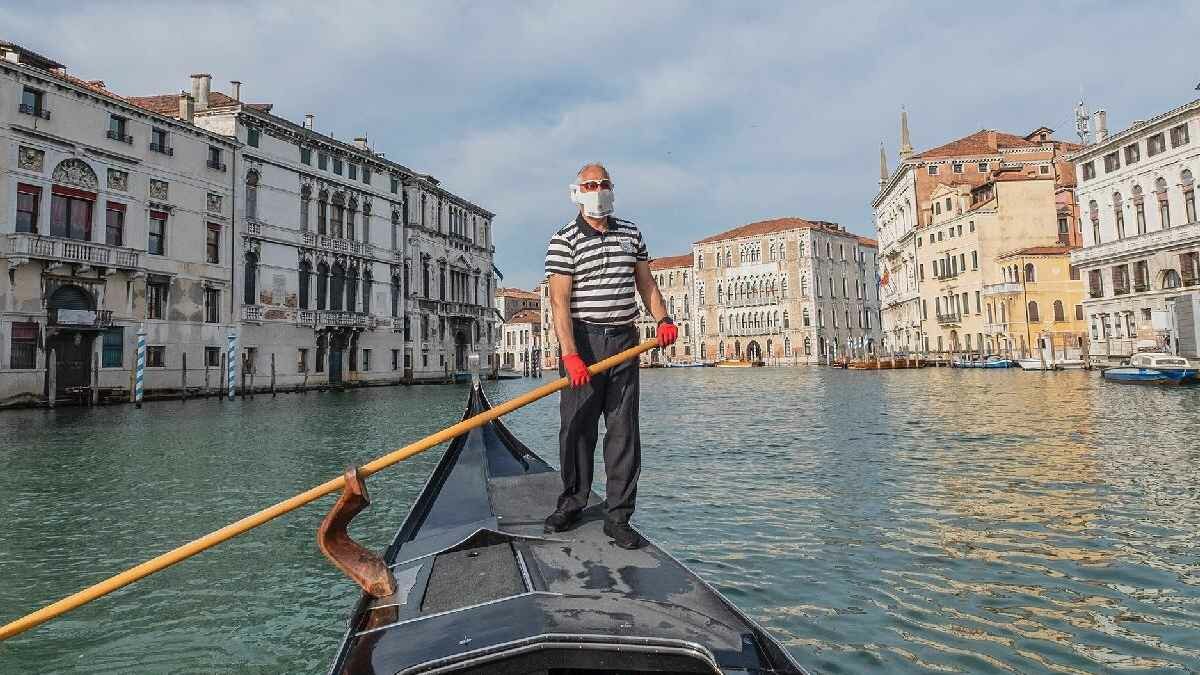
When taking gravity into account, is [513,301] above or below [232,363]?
above

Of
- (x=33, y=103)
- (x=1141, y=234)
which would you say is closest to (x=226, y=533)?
(x=33, y=103)

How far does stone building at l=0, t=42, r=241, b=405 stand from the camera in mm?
15469

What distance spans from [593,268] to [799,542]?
209 cm

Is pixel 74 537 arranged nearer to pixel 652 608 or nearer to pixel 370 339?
pixel 652 608

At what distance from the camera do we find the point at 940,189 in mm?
37469

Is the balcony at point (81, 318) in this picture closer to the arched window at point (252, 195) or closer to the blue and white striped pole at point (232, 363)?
the blue and white striped pole at point (232, 363)

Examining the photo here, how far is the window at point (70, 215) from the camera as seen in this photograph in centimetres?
1631

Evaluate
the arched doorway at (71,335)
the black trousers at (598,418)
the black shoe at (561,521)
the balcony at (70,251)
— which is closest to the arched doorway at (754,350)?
the balcony at (70,251)

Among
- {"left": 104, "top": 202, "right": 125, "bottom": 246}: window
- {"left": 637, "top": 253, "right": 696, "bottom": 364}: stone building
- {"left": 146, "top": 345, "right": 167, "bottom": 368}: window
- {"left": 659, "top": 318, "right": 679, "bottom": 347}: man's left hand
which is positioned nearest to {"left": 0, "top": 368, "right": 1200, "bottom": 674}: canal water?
{"left": 659, "top": 318, "right": 679, "bottom": 347}: man's left hand

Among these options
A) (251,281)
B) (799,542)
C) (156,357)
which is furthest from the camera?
(251,281)

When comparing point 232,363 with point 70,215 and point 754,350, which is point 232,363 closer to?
point 70,215

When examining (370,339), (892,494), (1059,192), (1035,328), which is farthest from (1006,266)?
(892,494)

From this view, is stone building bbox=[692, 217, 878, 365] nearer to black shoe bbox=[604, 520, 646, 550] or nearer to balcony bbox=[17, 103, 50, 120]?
balcony bbox=[17, 103, 50, 120]

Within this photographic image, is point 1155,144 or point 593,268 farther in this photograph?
point 1155,144
